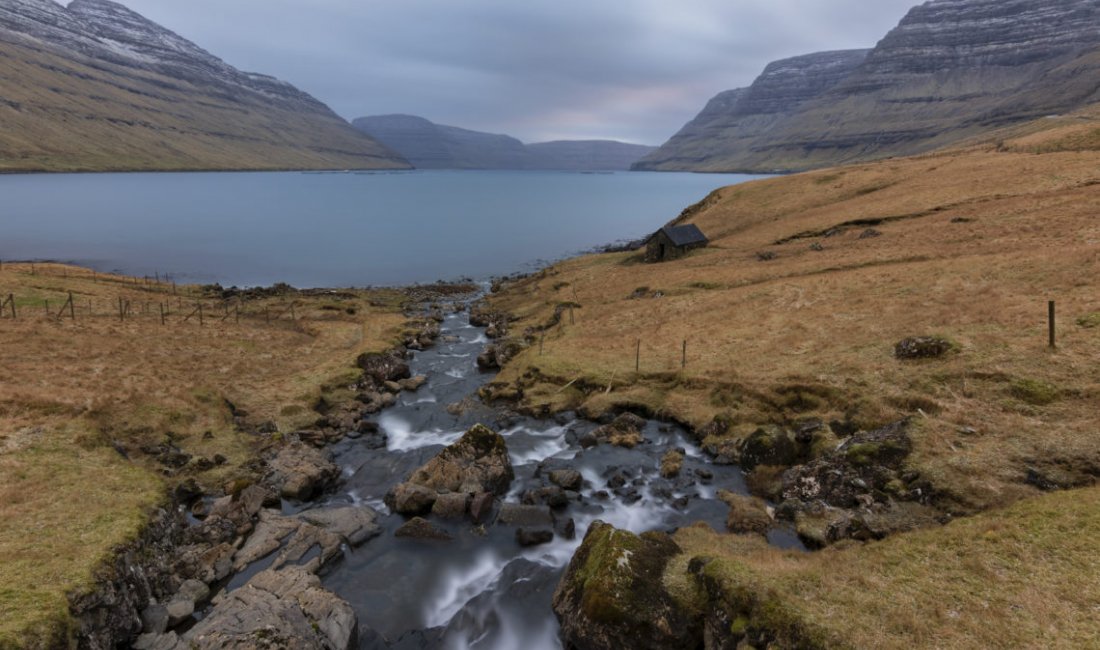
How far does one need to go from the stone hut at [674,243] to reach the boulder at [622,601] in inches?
2431

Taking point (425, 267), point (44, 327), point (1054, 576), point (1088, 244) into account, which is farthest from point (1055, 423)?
point (425, 267)

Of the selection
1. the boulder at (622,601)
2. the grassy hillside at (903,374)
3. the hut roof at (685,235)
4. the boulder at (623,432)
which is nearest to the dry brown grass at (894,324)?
the grassy hillside at (903,374)

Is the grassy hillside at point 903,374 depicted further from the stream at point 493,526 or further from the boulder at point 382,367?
the boulder at point 382,367

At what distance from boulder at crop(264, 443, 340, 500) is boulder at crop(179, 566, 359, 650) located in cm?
777

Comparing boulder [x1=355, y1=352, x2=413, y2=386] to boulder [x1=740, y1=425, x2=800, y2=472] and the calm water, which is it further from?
the calm water

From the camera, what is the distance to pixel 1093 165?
63.5 meters

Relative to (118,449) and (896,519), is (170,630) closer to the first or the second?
(118,449)

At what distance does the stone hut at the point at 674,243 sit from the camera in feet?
254

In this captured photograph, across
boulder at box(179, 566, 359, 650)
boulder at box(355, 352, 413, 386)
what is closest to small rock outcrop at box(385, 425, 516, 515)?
boulder at box(179, 566, 359, 650)

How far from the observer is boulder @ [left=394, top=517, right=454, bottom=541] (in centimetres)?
2442

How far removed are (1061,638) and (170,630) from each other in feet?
81.3

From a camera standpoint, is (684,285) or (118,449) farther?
(684,285)

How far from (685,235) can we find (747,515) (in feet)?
198

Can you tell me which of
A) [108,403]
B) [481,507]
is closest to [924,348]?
[481,507]
